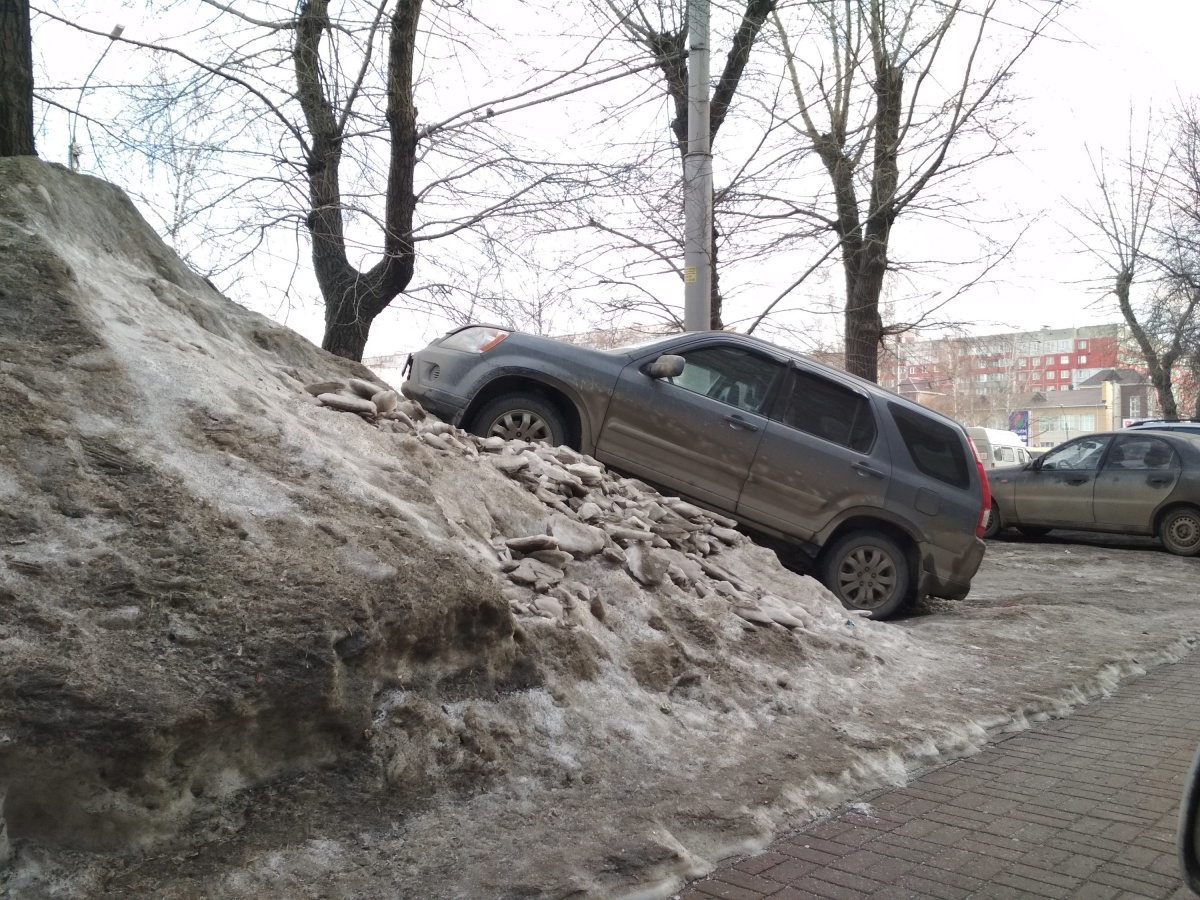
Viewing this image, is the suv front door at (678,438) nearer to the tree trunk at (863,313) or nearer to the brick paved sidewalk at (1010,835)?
the brick paved sidewalk at (1010,835)

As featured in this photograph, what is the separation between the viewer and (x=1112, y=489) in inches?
580

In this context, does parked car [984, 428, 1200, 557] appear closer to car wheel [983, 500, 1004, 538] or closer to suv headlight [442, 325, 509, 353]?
car wheel [983, 500, 1004, 538]

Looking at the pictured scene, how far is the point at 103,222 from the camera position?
599 cm

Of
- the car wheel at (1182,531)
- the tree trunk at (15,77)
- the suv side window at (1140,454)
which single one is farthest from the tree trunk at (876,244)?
the tree trunk at (15,77)

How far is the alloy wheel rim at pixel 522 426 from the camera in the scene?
8.35m

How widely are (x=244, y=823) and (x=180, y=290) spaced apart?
350 cm

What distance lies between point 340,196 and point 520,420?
14.4ft

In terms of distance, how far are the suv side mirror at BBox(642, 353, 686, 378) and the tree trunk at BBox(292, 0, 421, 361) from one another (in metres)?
4.22

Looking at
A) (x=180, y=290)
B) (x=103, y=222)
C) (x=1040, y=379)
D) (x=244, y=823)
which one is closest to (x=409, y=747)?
(x=244, y=823)

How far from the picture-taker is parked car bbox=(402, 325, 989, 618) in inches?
329

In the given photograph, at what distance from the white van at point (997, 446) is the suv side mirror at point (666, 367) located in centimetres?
2512

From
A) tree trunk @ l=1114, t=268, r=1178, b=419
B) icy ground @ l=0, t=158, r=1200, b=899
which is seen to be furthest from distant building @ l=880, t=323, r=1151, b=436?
icy ground @ l=0, t=158, r=1200, b=899

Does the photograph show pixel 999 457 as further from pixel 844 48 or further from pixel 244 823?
pixel 244 823

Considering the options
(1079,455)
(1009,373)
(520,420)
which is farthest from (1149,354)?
(1009,373)
